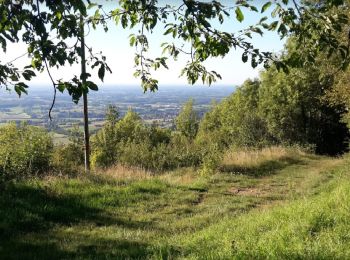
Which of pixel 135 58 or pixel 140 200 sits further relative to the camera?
pixel 140 200

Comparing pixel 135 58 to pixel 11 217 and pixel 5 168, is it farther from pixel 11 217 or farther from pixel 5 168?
pixel 5 168

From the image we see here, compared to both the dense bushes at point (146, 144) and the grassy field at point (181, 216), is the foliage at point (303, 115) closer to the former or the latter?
the dense bushes at point (146, 144)

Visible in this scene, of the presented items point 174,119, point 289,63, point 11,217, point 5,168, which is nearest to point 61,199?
point 11,217

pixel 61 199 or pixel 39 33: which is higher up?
A: pixel 39 33

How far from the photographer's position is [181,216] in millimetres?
10406

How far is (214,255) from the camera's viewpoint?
188 inches

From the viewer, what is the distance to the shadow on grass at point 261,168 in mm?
17156

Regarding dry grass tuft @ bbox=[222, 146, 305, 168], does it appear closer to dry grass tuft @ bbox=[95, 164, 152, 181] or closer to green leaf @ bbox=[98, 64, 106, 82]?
dry grass tuft @ bbox=[95, 164, 152, 181]

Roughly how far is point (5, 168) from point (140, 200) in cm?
461

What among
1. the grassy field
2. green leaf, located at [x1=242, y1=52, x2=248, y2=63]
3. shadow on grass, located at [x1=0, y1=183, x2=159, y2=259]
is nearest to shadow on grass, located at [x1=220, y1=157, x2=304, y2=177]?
the grassy field

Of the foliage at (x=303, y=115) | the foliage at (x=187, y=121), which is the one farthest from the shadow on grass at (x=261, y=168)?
the foliage at (x=187, y=121)

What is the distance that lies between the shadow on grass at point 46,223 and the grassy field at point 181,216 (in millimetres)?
20

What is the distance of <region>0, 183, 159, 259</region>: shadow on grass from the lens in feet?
22.5

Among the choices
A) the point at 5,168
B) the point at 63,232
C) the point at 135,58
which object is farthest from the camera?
the point at 5,168
